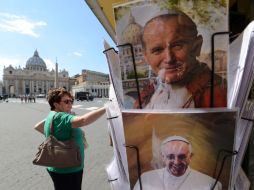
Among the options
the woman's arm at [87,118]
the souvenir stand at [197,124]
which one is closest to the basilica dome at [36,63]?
the woman's arm at [87,118]

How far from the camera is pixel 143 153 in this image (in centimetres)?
164

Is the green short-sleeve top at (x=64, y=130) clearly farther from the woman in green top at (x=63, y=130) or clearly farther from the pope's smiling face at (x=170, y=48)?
the pope's smiling face at (x=170, y=48)

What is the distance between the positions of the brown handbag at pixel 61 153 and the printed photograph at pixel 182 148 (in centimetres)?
151

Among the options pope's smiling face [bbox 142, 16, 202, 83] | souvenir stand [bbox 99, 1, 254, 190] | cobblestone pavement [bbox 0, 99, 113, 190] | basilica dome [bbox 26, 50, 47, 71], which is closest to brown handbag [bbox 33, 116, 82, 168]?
souvenir stand [bbox 99, 1, 254, 190]

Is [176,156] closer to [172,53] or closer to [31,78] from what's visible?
[172,53]

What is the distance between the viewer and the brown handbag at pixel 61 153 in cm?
311

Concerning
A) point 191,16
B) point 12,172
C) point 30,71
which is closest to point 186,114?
point 191,16

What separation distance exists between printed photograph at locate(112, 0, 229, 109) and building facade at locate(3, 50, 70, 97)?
5693 inches

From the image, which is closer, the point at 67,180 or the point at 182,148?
the point at 182,148

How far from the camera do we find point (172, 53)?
1.54 meters

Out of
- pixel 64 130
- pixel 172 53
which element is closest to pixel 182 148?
pixel 172 53

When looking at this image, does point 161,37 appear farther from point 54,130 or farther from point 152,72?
point 54,130

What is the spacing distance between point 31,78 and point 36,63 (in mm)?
9221

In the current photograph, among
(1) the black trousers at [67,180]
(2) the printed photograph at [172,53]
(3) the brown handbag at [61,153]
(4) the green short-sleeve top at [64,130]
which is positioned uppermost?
(2) the printed photograph at [172,53]
